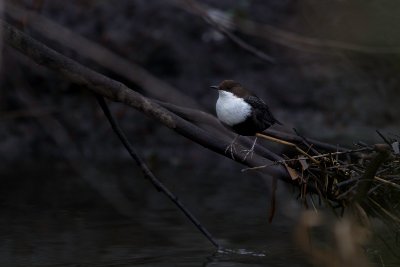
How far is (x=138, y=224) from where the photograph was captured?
640 cm

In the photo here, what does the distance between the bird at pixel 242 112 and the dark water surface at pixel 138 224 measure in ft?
2.63

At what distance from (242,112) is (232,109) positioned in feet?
0.25

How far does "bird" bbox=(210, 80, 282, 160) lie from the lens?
16.2ft

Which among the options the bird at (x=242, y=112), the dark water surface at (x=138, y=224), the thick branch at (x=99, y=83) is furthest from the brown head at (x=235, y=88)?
the thick branch at (x=99, y=83)

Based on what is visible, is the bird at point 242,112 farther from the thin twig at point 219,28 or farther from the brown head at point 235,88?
the thin twig at point 219,28

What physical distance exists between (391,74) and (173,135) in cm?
276

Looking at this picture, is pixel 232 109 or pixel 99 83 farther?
pixel 232 109

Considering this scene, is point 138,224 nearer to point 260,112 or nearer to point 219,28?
point 260,112

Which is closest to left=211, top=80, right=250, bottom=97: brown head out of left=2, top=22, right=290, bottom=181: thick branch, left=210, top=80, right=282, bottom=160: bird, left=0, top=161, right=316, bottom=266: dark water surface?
left=210, top=80, right=282, bottom=160: bird

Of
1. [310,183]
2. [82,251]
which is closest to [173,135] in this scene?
[82,251]

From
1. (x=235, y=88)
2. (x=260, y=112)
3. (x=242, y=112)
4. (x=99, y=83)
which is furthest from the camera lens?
(x=235, y=88)

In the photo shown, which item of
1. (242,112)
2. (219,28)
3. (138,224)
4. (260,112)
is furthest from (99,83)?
(138,224)

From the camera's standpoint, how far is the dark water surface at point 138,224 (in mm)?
5223

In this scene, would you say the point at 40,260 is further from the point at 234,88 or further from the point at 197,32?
the point at 197,32
